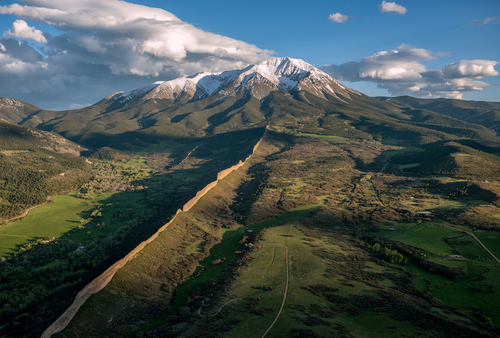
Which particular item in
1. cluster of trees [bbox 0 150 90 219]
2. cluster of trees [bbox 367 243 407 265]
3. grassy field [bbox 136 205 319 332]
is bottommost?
grassy field [bbox 136 205 319 332]

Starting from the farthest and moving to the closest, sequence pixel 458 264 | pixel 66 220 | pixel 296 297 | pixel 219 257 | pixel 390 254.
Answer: pixel 66 220
pixel 219 257
pixel 390 254
pixel 458 264
pixel 296 297

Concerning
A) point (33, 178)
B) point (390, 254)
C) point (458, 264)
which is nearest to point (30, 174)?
point (33, 178)

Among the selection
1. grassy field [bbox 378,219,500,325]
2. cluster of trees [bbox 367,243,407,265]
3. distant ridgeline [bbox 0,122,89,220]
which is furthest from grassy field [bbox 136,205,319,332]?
distant ridgeline [bbox 0,122,89,220]

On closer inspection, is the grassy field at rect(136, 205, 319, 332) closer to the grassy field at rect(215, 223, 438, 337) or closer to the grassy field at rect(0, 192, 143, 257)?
the grassy field at rect(215, 223, 438, 337)

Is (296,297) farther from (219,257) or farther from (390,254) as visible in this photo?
(390,254)

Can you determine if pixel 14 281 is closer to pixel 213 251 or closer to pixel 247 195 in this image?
pixel 213 251

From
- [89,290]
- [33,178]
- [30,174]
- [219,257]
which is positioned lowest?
[219,257]

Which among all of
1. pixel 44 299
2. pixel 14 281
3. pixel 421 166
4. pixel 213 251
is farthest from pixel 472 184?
pixel 14 281

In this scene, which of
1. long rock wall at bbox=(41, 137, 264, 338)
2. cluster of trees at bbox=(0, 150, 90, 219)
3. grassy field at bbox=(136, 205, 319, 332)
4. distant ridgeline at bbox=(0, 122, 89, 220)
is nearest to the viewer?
long rock wall at bbox=(41, 137, 264, 338)

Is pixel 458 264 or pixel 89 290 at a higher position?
pixel 458 264

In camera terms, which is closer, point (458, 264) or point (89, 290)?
point (89, 290)

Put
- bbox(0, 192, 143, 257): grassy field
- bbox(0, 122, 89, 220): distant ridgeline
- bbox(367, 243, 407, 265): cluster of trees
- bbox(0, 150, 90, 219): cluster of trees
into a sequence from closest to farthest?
bbox(367, 243, 407, 265): cluster of trees
bbox(0, 192, 143, 257): grassy field
bbox(0, 150, 90, 219): cluster of trees
bbox(0, 122, 89, 220): distant ridgeline
